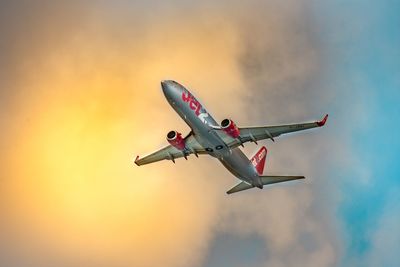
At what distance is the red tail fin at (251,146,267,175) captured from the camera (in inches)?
6282

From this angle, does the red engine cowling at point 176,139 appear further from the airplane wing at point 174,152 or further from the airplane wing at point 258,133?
the airplane wing at point 258,133

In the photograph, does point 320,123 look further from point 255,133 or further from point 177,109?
point 177,109

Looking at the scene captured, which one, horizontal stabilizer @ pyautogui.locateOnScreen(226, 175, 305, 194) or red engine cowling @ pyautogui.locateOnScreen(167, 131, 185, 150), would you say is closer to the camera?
red engine cowling @ pyautogui.locateOnScreen(167, 131, 185, 150)

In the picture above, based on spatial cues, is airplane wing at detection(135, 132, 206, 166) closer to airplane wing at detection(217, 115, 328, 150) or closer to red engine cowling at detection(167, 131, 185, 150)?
red engine cowling at detection(167, 131, 185, 150)

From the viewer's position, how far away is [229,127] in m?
135

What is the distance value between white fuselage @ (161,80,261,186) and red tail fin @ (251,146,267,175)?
52.8 ft

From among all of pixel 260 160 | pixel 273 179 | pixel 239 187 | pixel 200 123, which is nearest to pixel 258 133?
pixel 200 123

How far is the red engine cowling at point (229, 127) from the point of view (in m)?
135

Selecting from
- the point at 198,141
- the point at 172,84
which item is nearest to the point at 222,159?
the point at 198,141

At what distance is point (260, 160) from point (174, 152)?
70.2 feet

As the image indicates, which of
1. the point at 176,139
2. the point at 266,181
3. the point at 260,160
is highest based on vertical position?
the point at 176,139

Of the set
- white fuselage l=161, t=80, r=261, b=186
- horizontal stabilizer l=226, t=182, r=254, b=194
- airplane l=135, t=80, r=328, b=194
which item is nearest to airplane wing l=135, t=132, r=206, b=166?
airplane l=135, t=80, r=328, b=194

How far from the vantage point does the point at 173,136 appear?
14075cm

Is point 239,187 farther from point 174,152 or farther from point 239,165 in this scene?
point 174,152
